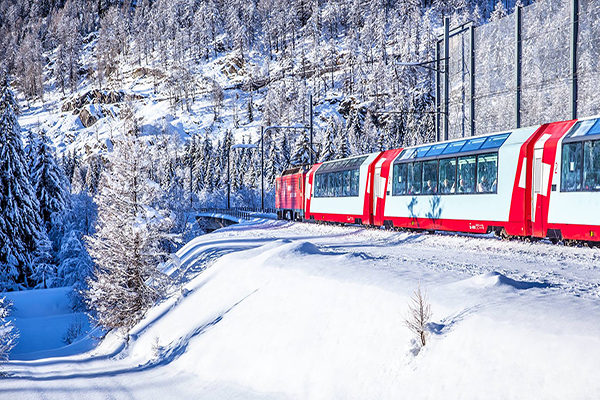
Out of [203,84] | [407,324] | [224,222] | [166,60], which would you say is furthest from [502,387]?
[166,60]

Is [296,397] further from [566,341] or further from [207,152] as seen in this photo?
[207,152]

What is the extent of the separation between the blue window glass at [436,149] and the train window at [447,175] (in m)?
0.41

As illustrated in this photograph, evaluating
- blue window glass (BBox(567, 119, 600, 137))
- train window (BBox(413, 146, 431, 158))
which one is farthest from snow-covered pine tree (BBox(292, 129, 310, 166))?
blue window glass (BBox(567, 119, 600, 137))

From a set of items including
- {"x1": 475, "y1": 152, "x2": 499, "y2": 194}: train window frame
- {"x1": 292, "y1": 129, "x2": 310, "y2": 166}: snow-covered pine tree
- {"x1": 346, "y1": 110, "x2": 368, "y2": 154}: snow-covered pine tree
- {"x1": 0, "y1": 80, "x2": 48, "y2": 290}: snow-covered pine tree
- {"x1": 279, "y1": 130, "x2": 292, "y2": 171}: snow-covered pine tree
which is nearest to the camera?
{"x1": 475, "y1": 152, "x2": 499, "y2": 194}: train window frame

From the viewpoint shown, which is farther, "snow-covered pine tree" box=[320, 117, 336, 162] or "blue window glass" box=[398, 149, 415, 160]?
"snow-covered pine tree" box=[320, 117, 336, 162]

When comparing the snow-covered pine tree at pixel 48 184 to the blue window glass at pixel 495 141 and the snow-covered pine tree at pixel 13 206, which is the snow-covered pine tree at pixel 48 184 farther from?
the blue window glass at pixel 495 141

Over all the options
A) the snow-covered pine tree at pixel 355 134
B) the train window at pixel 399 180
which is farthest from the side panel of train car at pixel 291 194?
the snow-covered pine tree at pixel 355 134

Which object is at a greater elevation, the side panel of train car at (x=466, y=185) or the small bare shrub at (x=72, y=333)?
the side panel of train car at (x=466, y=185)

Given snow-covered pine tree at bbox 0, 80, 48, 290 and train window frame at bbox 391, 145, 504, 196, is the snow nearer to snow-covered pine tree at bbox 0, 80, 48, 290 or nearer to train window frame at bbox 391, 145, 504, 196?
snow-covered pine tree at bbox 0, 80, 48, 290

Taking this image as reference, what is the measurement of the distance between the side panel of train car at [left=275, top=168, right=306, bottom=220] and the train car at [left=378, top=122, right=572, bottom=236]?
11344 mm

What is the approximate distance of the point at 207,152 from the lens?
10900cm

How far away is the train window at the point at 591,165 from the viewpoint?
1306 centimetres

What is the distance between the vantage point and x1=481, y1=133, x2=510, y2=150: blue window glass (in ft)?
53.8

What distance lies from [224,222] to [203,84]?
134 m
